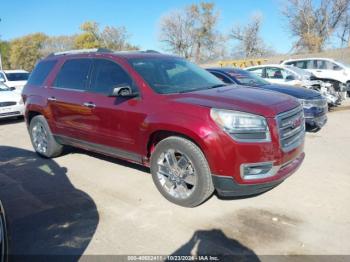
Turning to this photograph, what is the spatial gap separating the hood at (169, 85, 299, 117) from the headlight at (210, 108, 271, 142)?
71mm

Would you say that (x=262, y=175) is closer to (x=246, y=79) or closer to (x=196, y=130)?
(x=196, y=130)

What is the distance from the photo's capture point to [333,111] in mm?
12102

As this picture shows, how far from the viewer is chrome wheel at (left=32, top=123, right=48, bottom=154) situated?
21.6 feet

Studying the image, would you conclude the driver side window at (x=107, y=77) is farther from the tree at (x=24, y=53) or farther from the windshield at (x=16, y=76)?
the tree at (x=24, y=53)

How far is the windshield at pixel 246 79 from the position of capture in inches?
356

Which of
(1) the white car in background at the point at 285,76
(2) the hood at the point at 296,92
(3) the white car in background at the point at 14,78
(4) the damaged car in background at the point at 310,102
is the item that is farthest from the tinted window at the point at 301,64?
(3) the white car in background at the point at 14,78

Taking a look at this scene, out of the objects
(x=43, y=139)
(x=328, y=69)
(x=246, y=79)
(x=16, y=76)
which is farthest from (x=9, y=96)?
(x=328, y=69)

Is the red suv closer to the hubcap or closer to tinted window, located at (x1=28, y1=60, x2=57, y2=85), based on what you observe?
the hubcap

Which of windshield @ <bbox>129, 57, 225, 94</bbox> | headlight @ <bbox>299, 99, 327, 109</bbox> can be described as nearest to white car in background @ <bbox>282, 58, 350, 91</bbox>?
headlight @ <bbox>299, 99, 327, 109</bbox>

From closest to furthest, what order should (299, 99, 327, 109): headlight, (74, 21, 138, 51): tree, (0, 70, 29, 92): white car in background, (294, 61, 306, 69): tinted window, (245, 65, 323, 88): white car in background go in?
1. (299, 99, 327, 109): headlight
2. (245, 65, 323, 88): white car in background
3. (0, 70, 29, 92): white car in background
4. (294, 61, 306, 69): tinted window
5. (74, 21, 138, 51): tree

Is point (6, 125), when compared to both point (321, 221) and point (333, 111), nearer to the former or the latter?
point (321, 221)

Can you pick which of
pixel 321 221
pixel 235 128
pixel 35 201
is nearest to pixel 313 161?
pixel 321 221

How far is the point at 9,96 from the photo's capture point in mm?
11242

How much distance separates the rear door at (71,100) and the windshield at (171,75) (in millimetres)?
997
